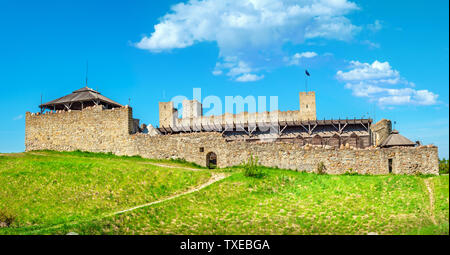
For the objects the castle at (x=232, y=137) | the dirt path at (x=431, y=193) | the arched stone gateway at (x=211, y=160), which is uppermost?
the castle at (x=232, y=137)

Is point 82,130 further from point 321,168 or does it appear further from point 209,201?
point 321,168

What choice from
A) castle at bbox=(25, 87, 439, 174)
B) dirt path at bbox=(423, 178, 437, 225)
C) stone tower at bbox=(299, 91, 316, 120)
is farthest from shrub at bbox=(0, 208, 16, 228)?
stone tower at bbox=(299, 91, 316, 120)

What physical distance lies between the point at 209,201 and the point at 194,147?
963 centimetres

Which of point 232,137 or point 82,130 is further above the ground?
point 82,130

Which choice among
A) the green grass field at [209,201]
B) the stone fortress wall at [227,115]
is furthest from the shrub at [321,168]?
the stone fortress wall at [227,115]

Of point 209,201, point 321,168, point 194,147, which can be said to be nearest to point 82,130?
point 194,147

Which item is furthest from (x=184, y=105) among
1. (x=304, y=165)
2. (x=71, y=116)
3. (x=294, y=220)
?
(x=294, y=220)

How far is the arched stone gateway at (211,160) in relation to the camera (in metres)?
28.1

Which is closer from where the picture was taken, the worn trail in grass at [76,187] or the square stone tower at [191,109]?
the worn trail in grass at [76,187]

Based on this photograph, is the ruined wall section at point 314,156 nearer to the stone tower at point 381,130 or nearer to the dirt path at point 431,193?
the dirt path at point 431,193

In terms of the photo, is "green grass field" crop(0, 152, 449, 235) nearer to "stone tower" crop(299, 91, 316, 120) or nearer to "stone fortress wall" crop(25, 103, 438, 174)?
"stone fortress wall" crop(25, 103, 438, 174)

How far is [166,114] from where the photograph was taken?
4538 cm
